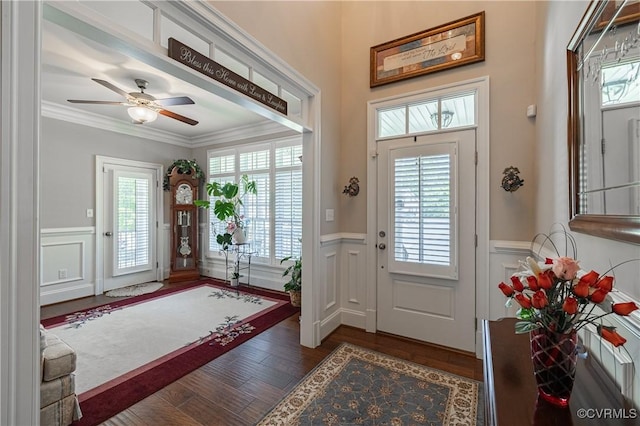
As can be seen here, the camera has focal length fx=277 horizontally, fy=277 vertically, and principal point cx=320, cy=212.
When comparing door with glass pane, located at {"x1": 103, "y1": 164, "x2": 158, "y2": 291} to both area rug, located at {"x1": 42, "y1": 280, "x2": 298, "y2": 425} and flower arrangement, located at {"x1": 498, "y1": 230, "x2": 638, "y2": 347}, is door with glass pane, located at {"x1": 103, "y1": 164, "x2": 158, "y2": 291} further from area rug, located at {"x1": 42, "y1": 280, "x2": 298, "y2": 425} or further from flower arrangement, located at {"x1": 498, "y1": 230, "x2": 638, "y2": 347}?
flower arrangement, located at {"x1": 498, "y1": 230, "x2": 638, "y2": 347}

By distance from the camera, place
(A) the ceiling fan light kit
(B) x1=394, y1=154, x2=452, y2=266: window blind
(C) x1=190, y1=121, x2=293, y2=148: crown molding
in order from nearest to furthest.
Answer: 1. (B) x1=394, y1=154, x2=452, y2=266: window blind
2. (A) the ceiling fan light kit
3. (C) x1=190, y1=121, x2=293, y2=148: crown molding

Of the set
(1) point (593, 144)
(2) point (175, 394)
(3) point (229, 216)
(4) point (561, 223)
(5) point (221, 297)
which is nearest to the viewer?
(1) point (593, 144)

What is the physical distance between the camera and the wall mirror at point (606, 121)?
33.4 inches

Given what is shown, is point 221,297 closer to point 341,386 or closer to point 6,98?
point 341,386

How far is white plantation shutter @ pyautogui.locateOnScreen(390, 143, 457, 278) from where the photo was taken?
2.66 m

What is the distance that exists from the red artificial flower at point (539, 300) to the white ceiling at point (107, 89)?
2.91m

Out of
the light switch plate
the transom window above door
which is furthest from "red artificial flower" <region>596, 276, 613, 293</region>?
the light switch plate

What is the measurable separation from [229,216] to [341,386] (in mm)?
3494

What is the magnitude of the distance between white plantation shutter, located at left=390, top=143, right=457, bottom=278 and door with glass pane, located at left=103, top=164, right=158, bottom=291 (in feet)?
14.8

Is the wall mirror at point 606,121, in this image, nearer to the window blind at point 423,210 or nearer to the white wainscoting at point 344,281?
the window blind at point 423,210

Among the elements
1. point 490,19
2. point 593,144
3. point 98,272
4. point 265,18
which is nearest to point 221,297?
point 98,272

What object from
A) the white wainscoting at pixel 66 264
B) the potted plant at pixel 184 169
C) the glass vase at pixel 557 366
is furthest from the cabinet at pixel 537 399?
the potted plant at pixel 184 169

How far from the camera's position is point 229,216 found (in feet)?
16.0

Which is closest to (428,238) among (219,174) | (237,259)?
(237,259)
